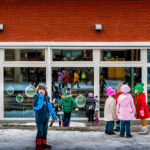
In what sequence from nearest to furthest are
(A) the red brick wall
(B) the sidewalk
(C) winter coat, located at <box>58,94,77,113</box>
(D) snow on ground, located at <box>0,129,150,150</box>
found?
(D) snow on ground, located at <box>0,129,150,150</box>
(B) the sidewalk
(C) winter coat, located at <box>58,94,77,113</box>
(A) the red brick wall

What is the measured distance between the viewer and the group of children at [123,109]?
10.1m

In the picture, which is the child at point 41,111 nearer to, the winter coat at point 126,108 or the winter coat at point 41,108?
the winter coat at point 41,108

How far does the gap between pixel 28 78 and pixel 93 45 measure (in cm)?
272

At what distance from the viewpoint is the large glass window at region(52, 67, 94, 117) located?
13.7 meters

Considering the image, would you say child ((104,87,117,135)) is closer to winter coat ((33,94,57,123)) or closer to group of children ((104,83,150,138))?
group of children ((104,83,150,138))

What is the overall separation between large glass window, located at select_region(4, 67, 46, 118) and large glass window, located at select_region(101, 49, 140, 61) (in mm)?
2351

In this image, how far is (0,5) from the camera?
13633 millimetres

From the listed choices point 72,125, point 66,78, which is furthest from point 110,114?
point 66,78

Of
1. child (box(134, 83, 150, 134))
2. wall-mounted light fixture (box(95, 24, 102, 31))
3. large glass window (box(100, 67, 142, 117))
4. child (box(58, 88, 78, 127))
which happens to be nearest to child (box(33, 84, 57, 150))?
child (box(134, 83, 150, 134))

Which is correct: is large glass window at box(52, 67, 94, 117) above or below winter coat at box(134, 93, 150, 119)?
above

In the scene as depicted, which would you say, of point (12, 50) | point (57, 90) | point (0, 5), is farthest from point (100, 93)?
point (0, 5)

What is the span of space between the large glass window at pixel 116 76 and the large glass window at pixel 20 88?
221 cm

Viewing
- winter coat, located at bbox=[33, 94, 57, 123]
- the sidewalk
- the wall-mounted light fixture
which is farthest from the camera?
the wall-mounted light fixture

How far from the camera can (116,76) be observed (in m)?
13.6
